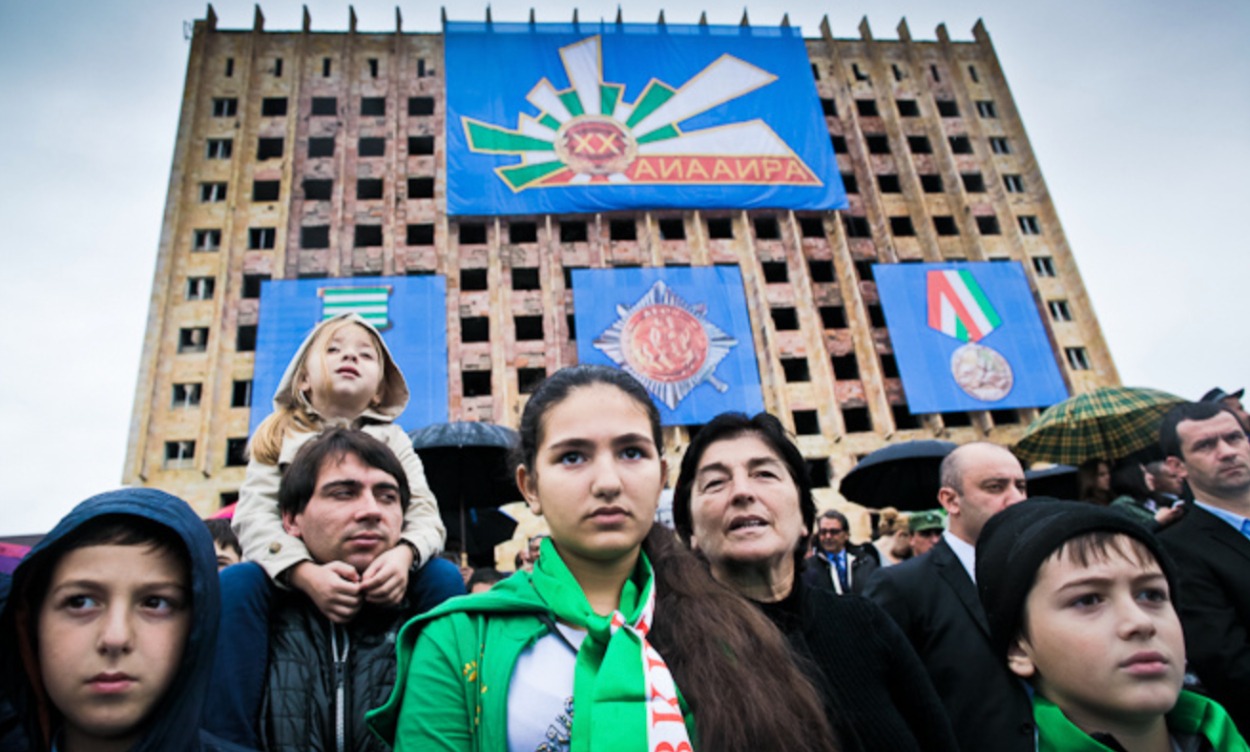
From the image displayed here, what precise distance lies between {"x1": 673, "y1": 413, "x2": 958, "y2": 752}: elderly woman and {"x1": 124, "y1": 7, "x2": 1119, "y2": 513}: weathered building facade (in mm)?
20364

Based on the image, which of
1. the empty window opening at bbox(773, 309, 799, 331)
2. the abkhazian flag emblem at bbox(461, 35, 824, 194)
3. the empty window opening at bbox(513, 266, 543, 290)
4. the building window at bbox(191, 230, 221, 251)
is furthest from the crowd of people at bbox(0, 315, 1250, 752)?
the building window at bbox(191, 230, 221, 251)

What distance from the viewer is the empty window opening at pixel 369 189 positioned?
27234mm

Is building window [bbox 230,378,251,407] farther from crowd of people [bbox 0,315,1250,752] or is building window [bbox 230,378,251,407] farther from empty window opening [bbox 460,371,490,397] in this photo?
crowd of people [bbox 0,315,1250,752]

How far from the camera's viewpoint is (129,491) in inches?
67.3

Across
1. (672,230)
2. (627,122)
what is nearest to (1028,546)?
(627,122)

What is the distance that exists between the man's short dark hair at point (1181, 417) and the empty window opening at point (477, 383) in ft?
76.4

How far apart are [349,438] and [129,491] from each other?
2.26 ft

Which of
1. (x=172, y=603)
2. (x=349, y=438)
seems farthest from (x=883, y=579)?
(x=172, y=603)

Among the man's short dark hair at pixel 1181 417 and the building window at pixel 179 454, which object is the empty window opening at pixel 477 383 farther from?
the man's short dark hair at pixel 1181 417

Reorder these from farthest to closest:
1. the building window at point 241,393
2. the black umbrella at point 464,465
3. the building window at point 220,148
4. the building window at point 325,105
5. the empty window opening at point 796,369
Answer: the building window at point 325,105 < the building window at point 220,148 < the empty window opening at point 796,369 < the building window at point 241,393 < the black umbrella at point 464,465

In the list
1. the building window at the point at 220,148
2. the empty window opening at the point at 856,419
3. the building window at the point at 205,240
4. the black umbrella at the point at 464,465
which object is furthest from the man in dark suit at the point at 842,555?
the building window at the point at 220,148

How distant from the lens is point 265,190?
26922 mm

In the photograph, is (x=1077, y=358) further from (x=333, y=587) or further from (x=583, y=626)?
(x=333, y=587)

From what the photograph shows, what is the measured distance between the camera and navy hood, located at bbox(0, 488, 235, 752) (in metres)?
1.53
